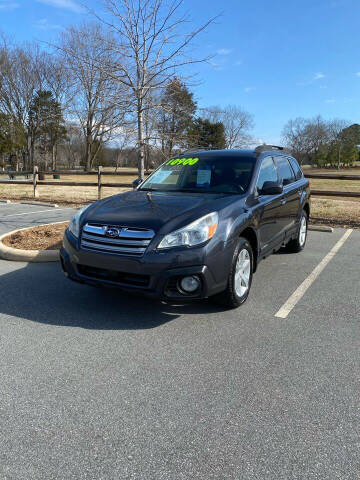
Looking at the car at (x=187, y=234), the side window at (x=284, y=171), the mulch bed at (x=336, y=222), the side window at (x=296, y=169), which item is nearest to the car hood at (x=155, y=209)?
the car at (x=187, y=234)

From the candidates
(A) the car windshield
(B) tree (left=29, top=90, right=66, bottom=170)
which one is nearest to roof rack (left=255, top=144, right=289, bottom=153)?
(A) the car windshield

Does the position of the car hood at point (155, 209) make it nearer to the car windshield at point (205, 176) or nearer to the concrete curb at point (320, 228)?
the car windshield at point (205, 176)

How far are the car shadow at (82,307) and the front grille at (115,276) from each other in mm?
295

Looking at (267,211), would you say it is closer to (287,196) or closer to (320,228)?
(287,196)

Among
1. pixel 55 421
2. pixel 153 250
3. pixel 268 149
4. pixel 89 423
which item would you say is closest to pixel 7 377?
pixel 55 421

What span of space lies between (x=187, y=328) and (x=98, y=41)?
7.40 meters

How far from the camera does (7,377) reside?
104 inches

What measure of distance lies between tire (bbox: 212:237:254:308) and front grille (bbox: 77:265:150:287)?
0.87 metres

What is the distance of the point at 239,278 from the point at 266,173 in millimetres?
1735

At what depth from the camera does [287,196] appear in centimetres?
543

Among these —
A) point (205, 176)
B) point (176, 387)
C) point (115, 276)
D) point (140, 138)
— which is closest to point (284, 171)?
point (205, 176)

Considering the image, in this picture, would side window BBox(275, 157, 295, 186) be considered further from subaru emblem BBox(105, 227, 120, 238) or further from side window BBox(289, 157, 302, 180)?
subaru emblem BBox(105, 227, 120, 238)

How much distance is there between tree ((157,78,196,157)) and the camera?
877 centimetres

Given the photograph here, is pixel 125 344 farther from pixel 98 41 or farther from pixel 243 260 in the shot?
pixel 98 41
